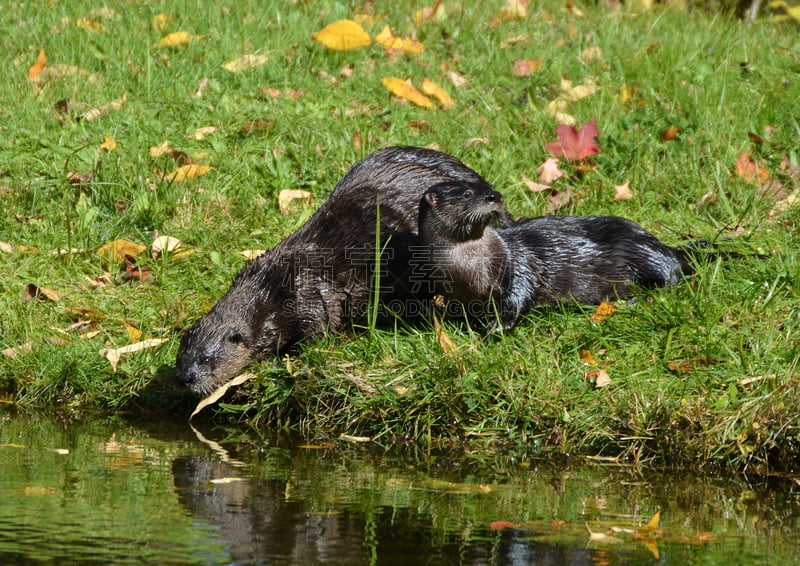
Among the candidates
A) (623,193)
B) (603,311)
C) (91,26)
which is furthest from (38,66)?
(603,311)

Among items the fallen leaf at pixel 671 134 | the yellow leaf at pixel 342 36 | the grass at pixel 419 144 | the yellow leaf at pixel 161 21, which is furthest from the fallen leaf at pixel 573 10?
the yellow leaf at pixel 161 21

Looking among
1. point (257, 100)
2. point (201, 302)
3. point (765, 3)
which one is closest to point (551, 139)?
point (257, 100)

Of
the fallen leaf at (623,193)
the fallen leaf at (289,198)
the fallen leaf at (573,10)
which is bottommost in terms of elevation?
the fallen leaf at (289,198)

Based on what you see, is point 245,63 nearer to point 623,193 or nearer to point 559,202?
point 559,202

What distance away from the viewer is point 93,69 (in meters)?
6.86

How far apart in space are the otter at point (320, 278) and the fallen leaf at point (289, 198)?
1.94ft

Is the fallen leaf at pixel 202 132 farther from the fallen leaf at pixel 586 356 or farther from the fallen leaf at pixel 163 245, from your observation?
the fallen leaf at pixel 586 356

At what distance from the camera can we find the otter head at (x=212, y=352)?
169 inches

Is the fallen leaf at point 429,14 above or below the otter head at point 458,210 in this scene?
above

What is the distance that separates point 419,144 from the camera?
6.25 meters

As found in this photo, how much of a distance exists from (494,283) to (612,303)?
563 millimetres

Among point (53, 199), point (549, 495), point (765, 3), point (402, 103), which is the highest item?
point (765, 3)

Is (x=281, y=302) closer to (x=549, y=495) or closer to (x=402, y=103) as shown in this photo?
(x=549, y=495)

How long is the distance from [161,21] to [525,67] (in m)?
2.36
